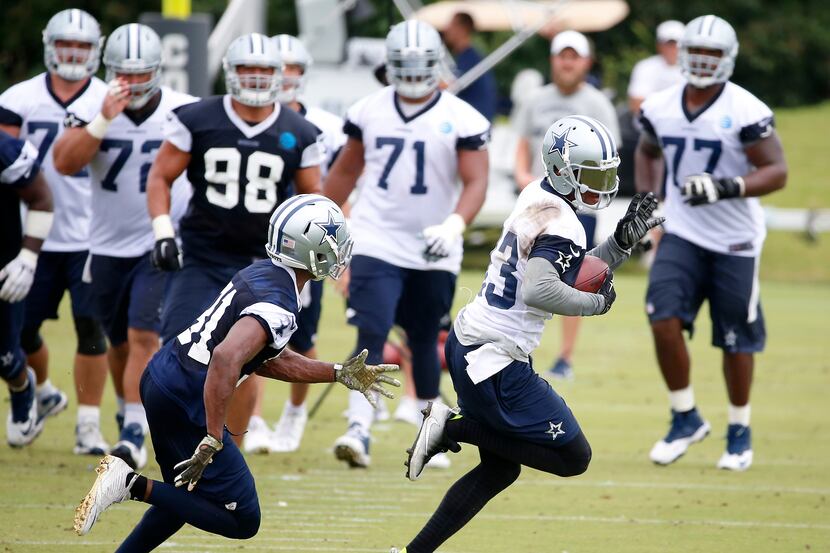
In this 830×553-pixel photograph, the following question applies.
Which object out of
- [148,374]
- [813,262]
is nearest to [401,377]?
[148,374]

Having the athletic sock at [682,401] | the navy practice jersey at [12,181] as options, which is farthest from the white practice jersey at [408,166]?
the navy practice jersey at [12,181]

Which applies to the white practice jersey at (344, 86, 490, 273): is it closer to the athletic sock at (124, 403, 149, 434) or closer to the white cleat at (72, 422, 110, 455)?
Result: the athletic sock at (124, 403, 149, 434)

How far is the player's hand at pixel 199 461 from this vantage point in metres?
4.83

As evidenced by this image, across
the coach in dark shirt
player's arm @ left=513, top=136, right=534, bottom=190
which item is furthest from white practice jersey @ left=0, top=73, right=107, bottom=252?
the coach in dark shirt

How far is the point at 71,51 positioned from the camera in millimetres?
7520

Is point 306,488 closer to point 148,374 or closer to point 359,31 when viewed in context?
point 148,374

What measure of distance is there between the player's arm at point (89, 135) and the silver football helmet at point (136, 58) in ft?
0.29

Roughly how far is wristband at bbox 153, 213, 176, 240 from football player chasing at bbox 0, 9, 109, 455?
89 cm

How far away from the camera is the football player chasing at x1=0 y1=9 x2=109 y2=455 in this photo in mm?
7516

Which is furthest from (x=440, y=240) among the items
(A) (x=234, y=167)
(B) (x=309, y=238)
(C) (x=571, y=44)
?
(C) (x=571, y=44)

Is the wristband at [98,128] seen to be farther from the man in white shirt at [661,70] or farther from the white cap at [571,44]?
the man in white shirt at [661,70]

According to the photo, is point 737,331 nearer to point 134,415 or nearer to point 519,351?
point 519,351

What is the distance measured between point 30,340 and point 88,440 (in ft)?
2.71

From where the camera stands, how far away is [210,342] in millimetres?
4969
